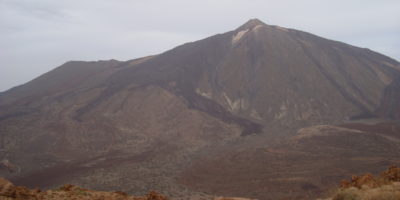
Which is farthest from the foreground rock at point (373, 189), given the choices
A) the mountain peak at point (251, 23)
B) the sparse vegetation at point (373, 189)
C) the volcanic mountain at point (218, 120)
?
the mountain peak at point (251, 23)

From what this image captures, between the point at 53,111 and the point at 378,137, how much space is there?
3206cm

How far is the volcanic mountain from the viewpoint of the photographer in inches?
958

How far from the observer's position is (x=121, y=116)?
4234cm

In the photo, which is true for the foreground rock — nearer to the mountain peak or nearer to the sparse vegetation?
the sparse vegetation

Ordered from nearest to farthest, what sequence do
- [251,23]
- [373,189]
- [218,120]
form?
1. [373,189]
2. [218,120]
3. [251,23]

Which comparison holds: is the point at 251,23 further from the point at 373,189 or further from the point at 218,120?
the point at 373,189

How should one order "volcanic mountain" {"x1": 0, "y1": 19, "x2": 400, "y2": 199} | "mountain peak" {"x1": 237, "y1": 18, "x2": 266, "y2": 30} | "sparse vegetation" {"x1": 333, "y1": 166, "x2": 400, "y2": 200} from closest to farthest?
"sparse vegetation" {"x1": 333, "y1": 166, "x2": 400, "y2": 200} → "volcanic mountain" {"x1": 0, "y1": 19, "x2": 400, "y2": 199} → "mountain peak" {"x1": 237, "y1": 18, "x2": 266, "y2": 30}

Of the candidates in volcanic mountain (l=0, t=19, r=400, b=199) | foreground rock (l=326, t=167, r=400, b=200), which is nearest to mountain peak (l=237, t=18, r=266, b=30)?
volcanic mountain (l=0, t=19, r=400, b=199)

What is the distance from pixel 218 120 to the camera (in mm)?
41188

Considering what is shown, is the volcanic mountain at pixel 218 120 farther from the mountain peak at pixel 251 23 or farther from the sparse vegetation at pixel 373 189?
the sparse vegetation at pixel 373 189

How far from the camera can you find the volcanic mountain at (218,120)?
24.3 m

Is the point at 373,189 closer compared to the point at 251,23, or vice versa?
the point at 373,189

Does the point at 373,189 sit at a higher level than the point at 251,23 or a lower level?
lower

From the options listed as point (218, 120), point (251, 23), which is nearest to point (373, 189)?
point (218, 120)
